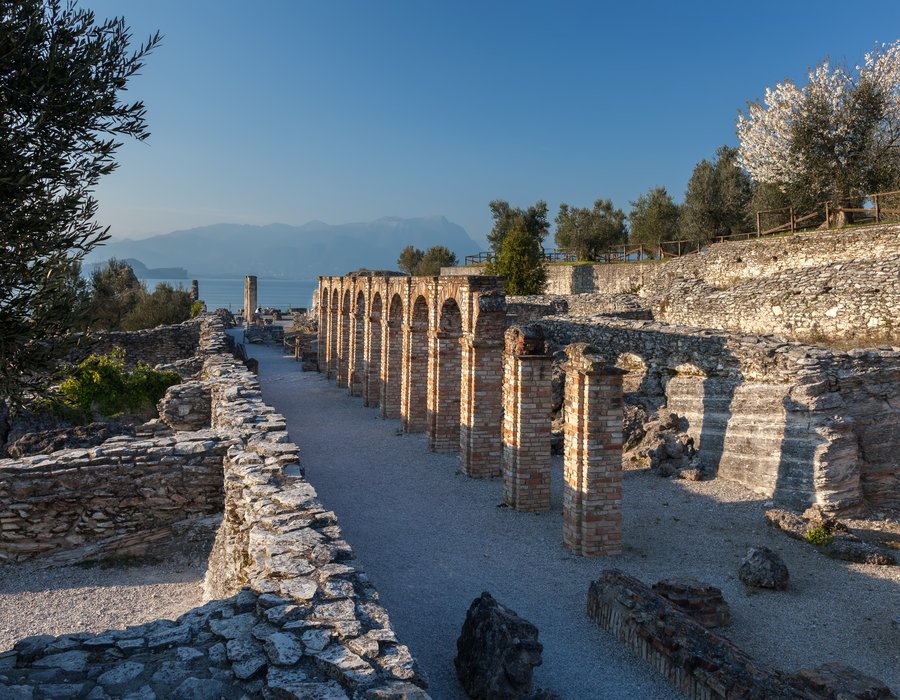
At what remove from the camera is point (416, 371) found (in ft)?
53.9

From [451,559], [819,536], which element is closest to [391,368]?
[451,559]

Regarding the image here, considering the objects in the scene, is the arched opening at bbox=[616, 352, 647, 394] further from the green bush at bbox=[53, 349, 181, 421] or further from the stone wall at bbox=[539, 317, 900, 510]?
the green bush at bbox=[53, 349, 181, 421]

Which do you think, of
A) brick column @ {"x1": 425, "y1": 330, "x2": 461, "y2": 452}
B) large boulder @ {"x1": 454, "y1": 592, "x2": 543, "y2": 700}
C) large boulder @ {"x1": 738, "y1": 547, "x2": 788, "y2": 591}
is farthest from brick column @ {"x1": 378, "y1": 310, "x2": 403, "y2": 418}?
large boulder @ {"x1": 454, "y1": 592, "x2": 543, "y2": 700}

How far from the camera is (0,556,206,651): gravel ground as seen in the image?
7508 mm

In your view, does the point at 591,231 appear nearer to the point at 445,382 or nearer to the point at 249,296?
the point at 249,296

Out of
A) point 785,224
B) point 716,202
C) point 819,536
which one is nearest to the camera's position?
point 819,536

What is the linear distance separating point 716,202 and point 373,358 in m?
32.2

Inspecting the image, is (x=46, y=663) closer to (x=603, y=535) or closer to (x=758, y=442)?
(x=603, y=535)

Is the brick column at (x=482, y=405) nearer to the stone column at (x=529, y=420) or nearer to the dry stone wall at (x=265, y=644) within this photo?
the stone column at (x=529, y=420)

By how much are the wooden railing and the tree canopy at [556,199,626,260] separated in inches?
25.0

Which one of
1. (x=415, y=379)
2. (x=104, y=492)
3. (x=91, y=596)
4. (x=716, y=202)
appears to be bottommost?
(x=91, y=596)

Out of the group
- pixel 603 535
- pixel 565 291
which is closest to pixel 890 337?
pixel 603 535

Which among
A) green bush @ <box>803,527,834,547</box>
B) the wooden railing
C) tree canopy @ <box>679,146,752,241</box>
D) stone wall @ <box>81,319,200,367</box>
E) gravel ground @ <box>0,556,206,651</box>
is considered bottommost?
gravel ground @ <box>0,556,206,651</box>

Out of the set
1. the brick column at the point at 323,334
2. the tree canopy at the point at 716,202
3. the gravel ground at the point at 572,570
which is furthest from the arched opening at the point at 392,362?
the tree canopy at the point at 716,202
